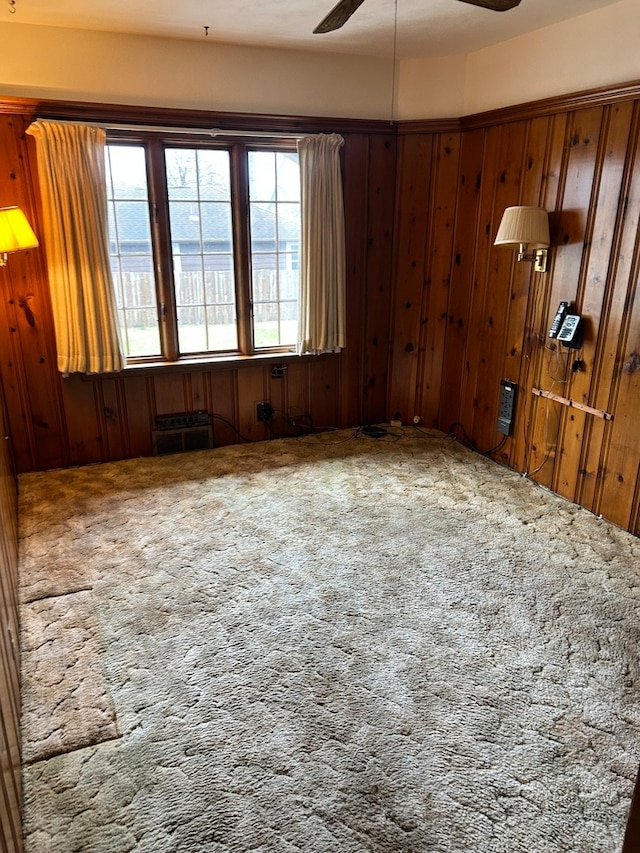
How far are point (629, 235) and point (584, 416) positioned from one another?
105 cm

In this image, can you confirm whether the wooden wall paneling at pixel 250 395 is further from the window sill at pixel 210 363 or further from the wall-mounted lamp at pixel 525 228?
the wall-mounted lamp at pixel 525 228

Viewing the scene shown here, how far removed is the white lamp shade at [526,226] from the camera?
355 centimetres

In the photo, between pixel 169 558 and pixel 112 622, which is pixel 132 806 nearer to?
pixel 112 622

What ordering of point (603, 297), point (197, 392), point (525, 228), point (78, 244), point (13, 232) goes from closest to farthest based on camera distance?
1. point (13, 232)
2. point (603, 297)
3. point (525, 228)
4. point (78, 244)
5. point (197, 392)

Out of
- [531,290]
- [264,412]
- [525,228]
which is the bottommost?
[264,412]

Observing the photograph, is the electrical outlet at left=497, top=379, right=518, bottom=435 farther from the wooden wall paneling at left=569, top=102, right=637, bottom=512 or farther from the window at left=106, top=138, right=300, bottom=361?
the window at left=106, top=138, right=300, bottom=361

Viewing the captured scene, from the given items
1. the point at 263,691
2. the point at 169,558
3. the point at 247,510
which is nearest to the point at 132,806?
the point at 263,691

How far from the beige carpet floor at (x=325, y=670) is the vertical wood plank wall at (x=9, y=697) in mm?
84

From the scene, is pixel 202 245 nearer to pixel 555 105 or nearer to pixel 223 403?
pixel 223 403

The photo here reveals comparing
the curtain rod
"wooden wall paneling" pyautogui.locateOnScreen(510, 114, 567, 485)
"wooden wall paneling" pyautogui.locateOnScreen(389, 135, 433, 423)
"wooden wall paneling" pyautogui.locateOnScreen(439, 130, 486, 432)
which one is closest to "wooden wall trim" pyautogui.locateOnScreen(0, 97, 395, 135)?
the curtain rod

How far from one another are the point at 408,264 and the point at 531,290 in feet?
3.74

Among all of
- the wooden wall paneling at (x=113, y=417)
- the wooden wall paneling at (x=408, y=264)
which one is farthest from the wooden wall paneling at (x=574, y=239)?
the wooden wall paneling at (x=113, y=417)

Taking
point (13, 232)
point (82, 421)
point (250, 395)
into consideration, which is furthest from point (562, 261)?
point (82, 421)

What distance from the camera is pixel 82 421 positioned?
4.26 meters
